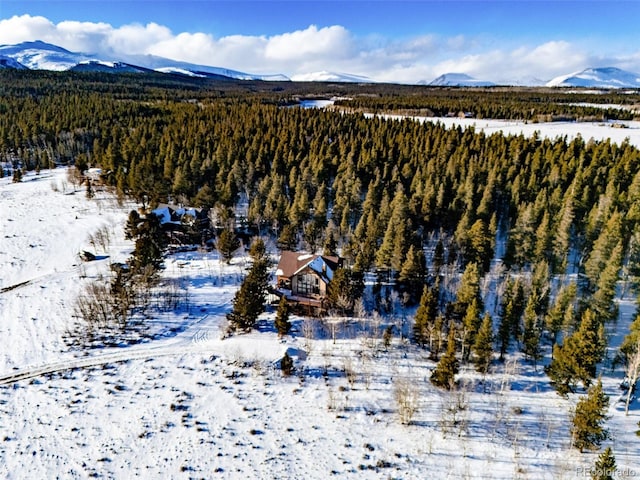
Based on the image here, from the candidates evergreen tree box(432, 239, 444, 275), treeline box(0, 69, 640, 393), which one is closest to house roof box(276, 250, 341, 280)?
treeline box(0, 69, 640, 393)

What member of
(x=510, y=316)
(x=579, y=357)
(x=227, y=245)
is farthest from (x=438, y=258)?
(x=227, y=245)

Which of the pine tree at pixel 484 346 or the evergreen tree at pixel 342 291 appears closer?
the pine tree at pixel 484 346

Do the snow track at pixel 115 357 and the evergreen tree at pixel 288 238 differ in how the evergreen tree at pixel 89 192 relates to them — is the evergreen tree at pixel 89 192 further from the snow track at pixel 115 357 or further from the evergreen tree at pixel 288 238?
the snow track at pixel 115 357

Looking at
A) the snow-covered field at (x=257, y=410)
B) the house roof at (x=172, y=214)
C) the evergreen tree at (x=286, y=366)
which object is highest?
the house roof at (x=172, y=214)

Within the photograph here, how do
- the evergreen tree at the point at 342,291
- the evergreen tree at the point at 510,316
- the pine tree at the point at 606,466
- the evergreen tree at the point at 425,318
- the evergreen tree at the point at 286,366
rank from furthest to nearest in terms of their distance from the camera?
the evergreen tree at the point at 342,291, the evergreen tree at the point at 425,318, the evergreen tree at the point at 510,316, the evergreen tree at the point at 286,366, the pine tree at the point at 606,466

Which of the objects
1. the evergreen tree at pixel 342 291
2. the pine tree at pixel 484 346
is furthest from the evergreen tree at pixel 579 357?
the evergreen tree at pixel 342 291

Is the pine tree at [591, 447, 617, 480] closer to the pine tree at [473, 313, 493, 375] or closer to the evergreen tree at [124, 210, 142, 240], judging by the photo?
the pine tree at [473, 313, 493, 375]

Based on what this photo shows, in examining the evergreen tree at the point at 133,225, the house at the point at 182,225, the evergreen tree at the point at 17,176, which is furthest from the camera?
the evergreen tree at the point at 17,176
